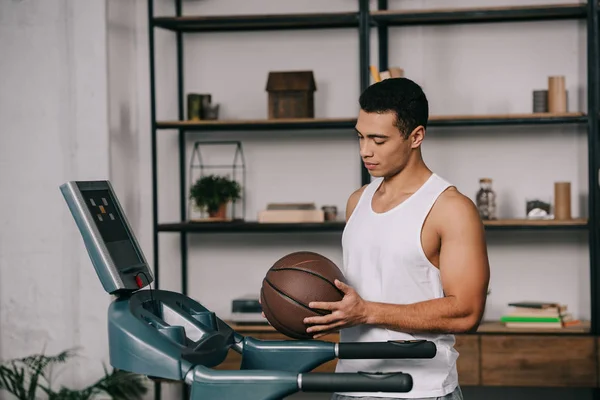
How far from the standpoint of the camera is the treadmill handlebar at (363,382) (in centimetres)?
171

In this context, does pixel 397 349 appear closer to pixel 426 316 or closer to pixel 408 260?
pixel 426 316

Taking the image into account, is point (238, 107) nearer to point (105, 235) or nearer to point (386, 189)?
point (386, 189)

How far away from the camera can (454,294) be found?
2.09 metres

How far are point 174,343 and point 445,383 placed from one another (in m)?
0.74

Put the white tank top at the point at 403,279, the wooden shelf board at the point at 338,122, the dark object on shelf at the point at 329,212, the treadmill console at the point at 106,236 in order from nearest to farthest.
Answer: the treadmill console at the point at 106,236 < the white tank top at the point at 403,279 < the wooden shelf board at the point at 338,122 < the dark object on shelf at the point at 329,212

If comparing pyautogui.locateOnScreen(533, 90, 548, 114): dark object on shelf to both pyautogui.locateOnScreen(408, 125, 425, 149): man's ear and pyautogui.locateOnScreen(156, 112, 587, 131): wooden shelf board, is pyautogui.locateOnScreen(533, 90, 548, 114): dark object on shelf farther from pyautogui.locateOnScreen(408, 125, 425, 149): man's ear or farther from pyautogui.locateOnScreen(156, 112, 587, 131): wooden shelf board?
pyautogui.locateOnScreen(408, 125, 425, 149): man's ear

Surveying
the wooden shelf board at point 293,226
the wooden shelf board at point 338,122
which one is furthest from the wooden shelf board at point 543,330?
the wooden shelf board at point 338,122

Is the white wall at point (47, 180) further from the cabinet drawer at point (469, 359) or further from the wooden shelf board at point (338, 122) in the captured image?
the cabinet drawer at point (469, 359)

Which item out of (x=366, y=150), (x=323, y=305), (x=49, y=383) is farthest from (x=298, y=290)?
(x=49, y=383)

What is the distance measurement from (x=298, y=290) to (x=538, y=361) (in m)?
2.33

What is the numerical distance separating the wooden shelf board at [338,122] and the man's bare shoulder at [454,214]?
2058 millimetres

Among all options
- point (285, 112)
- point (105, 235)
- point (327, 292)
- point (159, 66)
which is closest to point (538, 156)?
point (285, 112)

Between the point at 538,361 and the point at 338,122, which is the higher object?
the point at 338,122

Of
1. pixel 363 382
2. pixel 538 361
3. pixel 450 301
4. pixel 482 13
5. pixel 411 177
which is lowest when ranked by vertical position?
pixel 538 361
